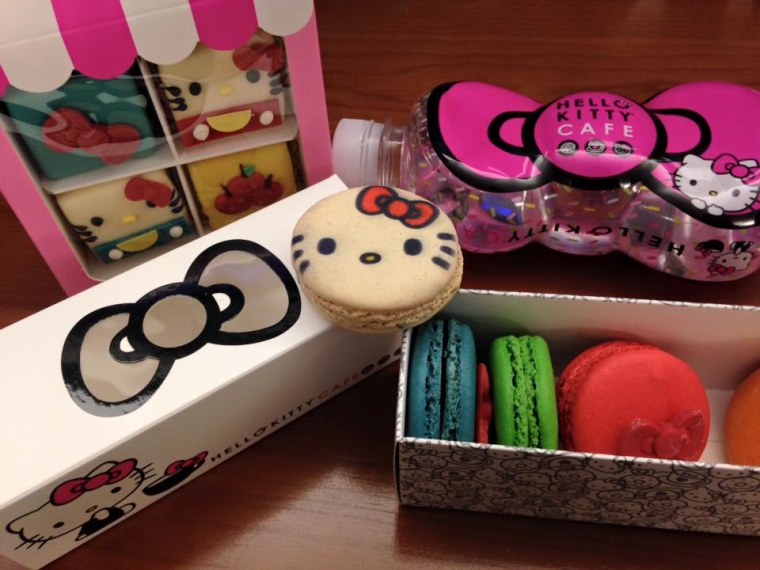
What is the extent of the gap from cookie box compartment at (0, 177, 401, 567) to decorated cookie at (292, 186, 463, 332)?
0.04 meters

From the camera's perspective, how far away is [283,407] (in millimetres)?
581

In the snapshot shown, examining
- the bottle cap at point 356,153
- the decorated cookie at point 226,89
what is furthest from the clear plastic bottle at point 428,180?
the decorated cookie at point 226,89

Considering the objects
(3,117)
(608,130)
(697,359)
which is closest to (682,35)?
(608,130)

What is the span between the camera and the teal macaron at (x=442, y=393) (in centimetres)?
51

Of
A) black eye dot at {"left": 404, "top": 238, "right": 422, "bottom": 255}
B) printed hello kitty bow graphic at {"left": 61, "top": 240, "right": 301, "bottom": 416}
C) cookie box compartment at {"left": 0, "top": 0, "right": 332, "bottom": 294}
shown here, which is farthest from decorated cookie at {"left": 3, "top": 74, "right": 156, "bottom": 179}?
black eye dot at {"left": 404, "top": 238, "right": 422, "bottom": 255}

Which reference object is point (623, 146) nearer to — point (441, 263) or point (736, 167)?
point (736, 167)

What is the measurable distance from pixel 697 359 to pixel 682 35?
46cm

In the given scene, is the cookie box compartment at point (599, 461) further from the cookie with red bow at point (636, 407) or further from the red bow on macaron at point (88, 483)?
the red bow on macaron at point (88, 483)

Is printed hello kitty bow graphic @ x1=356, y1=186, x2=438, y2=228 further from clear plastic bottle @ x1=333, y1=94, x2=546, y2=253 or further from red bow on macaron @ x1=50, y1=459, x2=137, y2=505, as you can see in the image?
red bow on macaron @ x1=50, y1=459, x2=137, y2=505

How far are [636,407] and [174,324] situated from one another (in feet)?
1.21

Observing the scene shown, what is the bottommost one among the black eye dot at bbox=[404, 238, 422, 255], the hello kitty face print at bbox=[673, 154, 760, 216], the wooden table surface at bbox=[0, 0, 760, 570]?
the wooden table surface at bbox=[0, 0, 760, 570]

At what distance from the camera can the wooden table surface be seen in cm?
55

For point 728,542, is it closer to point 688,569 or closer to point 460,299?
point 688,569

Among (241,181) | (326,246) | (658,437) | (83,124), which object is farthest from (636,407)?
(83,124)
